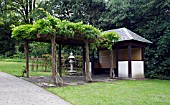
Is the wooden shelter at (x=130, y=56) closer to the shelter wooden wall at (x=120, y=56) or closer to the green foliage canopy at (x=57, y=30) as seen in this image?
the shelter wooden wall at (x=120, y=56)

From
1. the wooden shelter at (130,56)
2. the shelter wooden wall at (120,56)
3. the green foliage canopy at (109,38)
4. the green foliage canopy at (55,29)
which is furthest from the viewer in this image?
the shelter wooden wall at (120,56)

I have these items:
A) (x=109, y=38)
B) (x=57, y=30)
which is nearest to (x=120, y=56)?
(x=109, y=38)

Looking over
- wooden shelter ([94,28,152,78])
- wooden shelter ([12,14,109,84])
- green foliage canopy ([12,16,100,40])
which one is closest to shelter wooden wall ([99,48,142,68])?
wooden shelter ([94,28,152,78])

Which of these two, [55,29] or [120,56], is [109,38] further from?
[55,29]

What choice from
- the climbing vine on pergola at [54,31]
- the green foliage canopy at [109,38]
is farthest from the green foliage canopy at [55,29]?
the green foliage canopy at [109,38]

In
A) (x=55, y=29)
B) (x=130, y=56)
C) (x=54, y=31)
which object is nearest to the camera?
(x=54, y=31)

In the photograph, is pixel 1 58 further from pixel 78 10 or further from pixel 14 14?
pixel 78 10

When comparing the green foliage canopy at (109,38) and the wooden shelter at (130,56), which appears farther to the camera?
the wooden shelter at (130,56)

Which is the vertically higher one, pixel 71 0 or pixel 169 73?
pixel 71 0

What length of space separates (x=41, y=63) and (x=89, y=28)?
372 inches

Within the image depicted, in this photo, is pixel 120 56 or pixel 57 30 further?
pixel 120 56

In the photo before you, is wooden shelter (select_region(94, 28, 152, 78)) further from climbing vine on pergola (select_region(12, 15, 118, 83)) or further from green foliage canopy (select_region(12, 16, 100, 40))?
green foliage canopy (select_region(12, 16, 100, 40))

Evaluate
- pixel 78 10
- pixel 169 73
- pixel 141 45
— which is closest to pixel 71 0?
pixel 78 10

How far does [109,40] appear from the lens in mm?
13172
